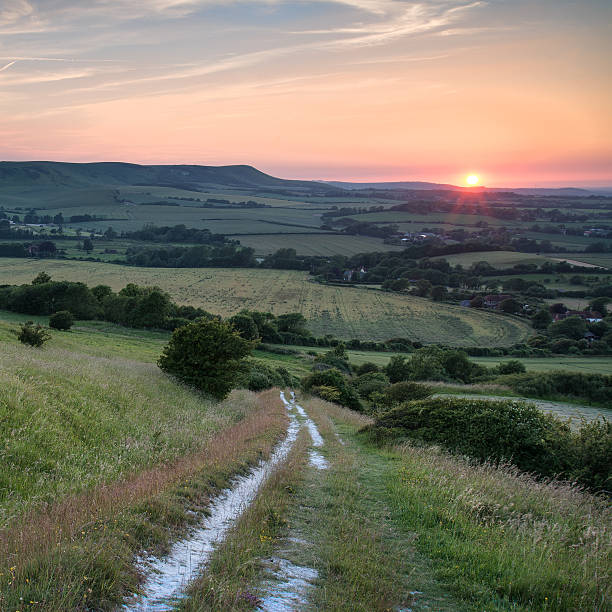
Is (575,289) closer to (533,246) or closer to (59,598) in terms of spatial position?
(533,246)

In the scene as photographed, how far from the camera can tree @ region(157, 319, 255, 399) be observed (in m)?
24.6

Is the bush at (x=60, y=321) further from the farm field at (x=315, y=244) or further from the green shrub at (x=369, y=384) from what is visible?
the farm field at (x=315, y=244)

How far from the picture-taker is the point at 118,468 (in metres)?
9.79

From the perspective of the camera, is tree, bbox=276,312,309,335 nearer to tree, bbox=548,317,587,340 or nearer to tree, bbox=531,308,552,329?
tree, bbox=548,317,587,340

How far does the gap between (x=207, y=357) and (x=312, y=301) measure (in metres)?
79.9

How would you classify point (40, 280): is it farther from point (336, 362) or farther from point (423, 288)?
point (423, 288)

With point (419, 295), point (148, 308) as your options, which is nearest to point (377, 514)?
point (148, 308)

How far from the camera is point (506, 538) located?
6918 mm

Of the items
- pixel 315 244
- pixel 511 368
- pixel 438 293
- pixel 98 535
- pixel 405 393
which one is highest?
pixel 315 244

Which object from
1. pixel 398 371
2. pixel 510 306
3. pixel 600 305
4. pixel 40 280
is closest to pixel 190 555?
pixel 398 371

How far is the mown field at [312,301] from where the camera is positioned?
85875 mm

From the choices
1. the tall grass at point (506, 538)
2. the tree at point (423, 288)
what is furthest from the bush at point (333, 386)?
the tree at point (423, 288)

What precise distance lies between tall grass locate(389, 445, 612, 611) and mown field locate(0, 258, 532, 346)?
234 feet

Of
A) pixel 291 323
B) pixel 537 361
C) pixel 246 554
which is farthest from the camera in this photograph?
pixel 291 323
